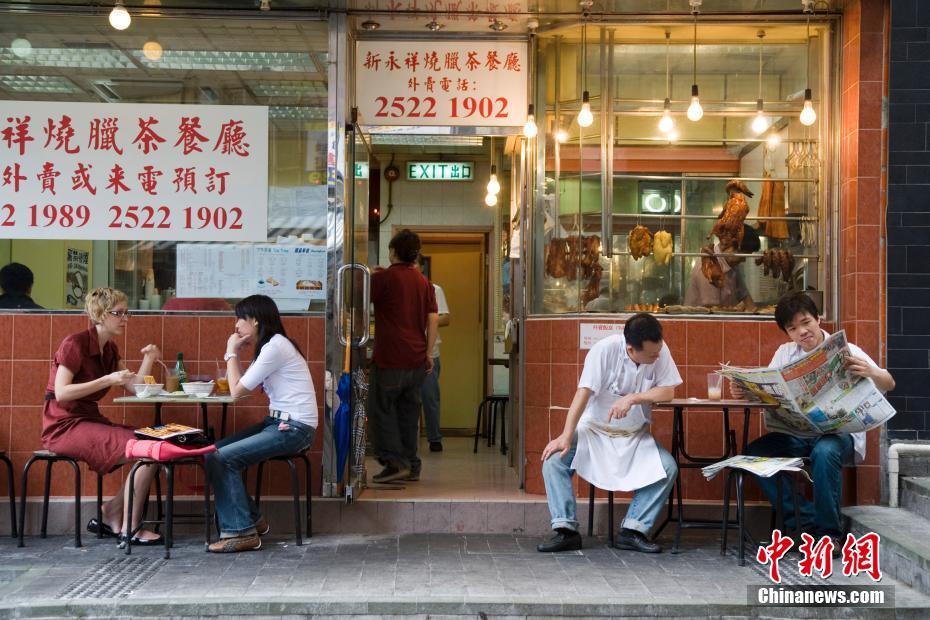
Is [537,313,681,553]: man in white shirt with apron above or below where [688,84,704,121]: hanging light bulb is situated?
below

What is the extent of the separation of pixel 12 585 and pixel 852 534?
4.57m

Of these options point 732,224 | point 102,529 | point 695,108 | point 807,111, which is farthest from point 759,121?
point 102,529

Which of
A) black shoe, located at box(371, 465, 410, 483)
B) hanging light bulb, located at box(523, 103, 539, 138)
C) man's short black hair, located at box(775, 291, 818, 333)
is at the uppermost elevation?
hanging light bulb, located at box(523, 103, 539, 138)

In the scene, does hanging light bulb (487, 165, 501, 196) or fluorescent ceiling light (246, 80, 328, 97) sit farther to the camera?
hanging light bulb (487, 165, 501, 196)

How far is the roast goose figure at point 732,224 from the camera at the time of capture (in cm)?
701

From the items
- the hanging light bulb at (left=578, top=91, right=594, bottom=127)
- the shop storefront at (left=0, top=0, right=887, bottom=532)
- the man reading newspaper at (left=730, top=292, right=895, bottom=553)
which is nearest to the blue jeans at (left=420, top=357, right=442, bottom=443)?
the shop storefront at (left=0, top=0, right=887, bottom=532)

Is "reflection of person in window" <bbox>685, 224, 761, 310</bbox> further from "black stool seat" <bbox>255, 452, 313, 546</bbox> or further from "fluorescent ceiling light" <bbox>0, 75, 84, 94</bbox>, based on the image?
"fluorescent ceiling light" <bbox>0, 75, 84, 94</bbox>

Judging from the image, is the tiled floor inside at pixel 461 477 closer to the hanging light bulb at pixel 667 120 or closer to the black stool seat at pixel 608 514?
the black stool seat at pixel 608 514

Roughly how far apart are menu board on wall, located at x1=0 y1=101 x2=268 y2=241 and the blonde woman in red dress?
79cm

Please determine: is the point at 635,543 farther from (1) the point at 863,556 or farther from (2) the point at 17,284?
(2) the point at 17,284

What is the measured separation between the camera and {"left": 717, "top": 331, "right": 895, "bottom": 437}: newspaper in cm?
557

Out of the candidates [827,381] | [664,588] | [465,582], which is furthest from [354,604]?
[827,381]

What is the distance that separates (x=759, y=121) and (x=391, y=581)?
403 centimetres

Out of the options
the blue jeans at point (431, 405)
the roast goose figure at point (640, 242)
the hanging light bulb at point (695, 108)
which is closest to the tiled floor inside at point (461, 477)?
the blue jeans at point (431, 405)
